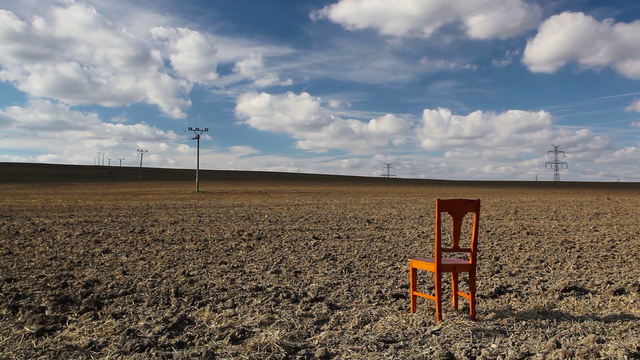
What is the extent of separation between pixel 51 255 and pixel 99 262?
1247 mm

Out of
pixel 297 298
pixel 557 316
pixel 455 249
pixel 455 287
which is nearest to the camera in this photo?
pixel 455 249

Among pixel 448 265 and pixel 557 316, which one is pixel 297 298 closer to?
pixel 448 265

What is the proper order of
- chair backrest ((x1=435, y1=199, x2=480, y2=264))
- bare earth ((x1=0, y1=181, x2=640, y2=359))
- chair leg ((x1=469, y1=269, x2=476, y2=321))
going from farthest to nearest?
chair leg ((x1=469, y1=269, x2=476, y2=321)), chair backrest ((x1=435, y1=199, x2=480, y2=264)), bare earth ((x1=0, y1=181, x2=640, y2=359))

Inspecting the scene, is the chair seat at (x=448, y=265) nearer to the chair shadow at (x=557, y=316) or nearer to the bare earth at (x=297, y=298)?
the bare earth at (x=297, y=298)

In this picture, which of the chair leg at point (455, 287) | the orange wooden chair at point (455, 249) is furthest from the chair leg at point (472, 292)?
the chair leg at point (455, 287)

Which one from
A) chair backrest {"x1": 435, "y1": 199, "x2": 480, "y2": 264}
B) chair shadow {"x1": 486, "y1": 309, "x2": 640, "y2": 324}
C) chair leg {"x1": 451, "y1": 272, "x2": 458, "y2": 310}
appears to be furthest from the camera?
chair leg {"x1": 451, "y1": 272, "x2": 458, "y2": 310}

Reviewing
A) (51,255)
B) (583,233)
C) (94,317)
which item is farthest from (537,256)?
(51,255)

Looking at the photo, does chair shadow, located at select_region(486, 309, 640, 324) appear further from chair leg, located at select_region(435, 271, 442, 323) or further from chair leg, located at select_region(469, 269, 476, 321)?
chair leg, located at select_region(435, 271, 442, 323)

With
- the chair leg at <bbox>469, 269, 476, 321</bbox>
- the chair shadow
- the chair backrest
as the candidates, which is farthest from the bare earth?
the chair backrest

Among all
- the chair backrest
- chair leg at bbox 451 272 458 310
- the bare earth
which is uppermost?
the chair backrest

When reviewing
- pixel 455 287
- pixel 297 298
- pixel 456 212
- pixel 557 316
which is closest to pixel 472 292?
pixel 455 287

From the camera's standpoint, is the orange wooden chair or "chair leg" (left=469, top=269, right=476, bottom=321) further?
"chair leg" (left=469, top=269, right=476, bottom=321)

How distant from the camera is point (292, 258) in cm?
888

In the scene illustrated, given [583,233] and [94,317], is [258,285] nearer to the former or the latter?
[94,317]
